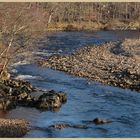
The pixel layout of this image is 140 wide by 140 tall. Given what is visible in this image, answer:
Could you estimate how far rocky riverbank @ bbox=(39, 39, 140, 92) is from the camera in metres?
18.9

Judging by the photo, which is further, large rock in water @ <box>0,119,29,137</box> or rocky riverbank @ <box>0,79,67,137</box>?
rocky riverbank @ <box>0,79,67,137</box>

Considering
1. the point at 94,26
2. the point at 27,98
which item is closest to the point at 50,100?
the point at 27,98

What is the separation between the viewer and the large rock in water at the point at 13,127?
11.7 metres

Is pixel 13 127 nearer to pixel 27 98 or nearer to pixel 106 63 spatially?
pixel 27 98

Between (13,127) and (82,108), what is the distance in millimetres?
3161

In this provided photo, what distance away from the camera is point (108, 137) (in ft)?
39.6

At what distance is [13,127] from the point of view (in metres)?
12.4

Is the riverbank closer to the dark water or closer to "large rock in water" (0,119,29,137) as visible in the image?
the dark water

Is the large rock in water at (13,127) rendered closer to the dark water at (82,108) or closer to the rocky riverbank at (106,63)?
the dark water at (82,108)

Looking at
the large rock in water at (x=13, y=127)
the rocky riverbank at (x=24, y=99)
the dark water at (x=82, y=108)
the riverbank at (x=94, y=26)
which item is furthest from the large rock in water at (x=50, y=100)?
the riverbank at (x=94, y=26)

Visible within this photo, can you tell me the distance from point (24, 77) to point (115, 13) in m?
13.3

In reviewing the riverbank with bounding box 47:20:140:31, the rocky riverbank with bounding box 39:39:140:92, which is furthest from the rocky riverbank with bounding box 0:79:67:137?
the riverbank with bounding box 47:20:140:31

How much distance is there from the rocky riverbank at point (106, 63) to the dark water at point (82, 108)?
26.2 inches

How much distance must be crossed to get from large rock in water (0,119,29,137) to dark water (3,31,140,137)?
23 cm
